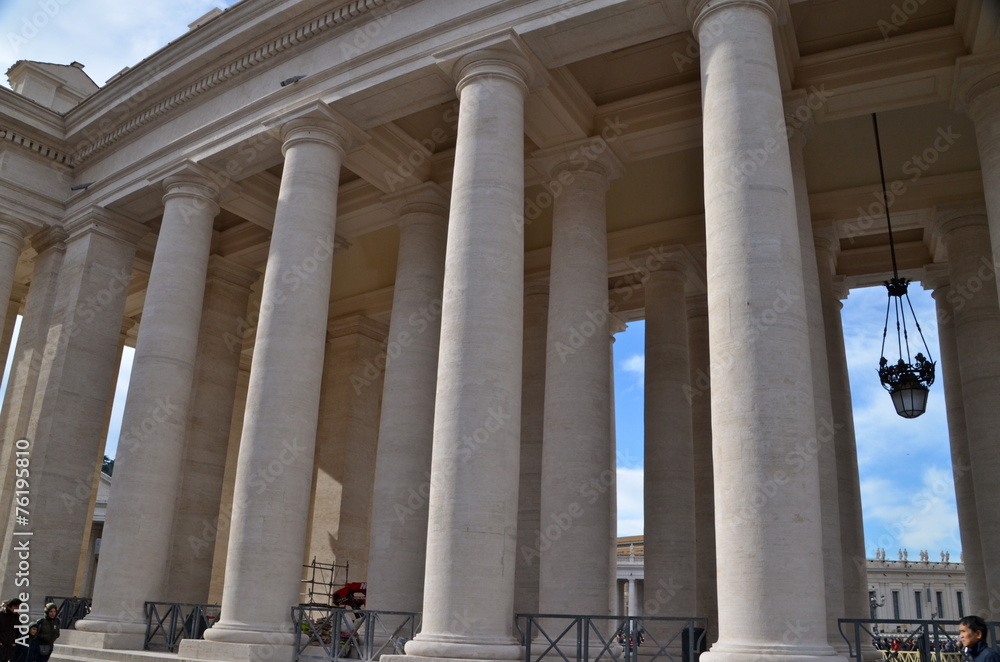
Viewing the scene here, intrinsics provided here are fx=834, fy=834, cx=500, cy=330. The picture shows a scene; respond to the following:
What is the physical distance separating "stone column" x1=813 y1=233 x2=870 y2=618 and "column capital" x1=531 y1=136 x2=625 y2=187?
10533mm

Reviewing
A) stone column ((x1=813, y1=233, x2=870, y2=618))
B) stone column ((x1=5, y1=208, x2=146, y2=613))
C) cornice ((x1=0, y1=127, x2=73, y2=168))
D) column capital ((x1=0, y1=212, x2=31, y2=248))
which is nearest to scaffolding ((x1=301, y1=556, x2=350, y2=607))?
stone column ((x1=5, y1=208, x2=146, y2=613))

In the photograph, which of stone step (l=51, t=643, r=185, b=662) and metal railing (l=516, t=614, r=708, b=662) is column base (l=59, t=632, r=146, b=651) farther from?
metal railing (l=516, t=614, r=708, b=662)

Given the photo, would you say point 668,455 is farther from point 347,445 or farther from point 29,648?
point 29,648

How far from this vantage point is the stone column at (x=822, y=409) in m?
25.5

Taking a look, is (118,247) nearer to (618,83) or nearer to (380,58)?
(380,58)

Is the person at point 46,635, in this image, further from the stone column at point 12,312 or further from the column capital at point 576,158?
the stone column at point 12,312

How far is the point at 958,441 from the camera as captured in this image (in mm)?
41375

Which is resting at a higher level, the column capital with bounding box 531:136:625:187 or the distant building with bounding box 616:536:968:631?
the column capital with bounding box 531:136:625:187

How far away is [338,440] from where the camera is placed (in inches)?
2184

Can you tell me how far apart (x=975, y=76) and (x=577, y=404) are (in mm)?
18101

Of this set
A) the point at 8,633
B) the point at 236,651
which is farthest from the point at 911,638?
the point at 8,633

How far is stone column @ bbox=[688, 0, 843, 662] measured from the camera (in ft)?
63.7

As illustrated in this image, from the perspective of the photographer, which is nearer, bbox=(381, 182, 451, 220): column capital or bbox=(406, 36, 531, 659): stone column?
bbox=(406, 36, 531, 659): stone column

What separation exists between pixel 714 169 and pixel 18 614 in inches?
1016
